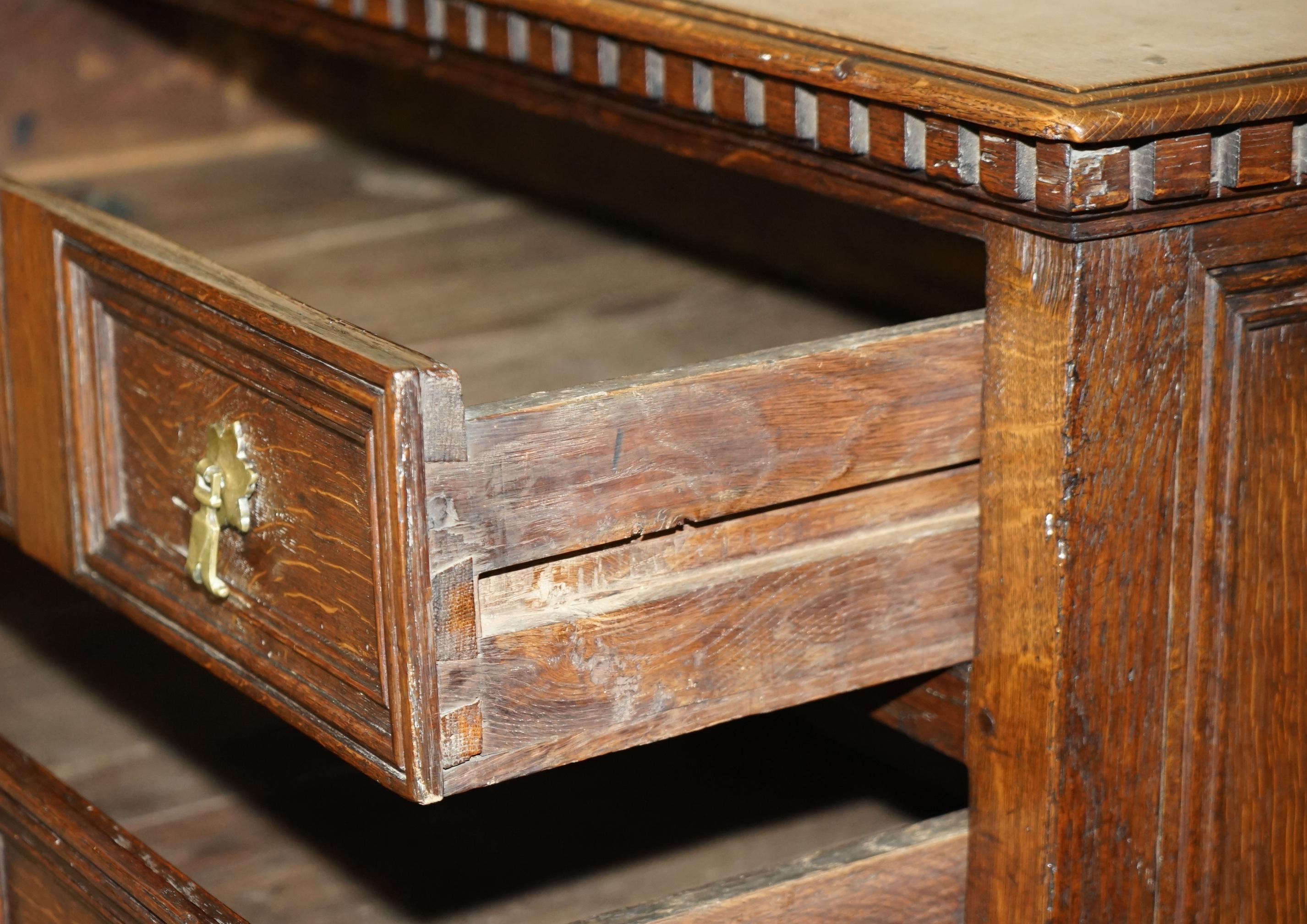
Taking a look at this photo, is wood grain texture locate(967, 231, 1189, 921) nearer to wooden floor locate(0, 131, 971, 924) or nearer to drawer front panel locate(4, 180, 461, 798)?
drawer front panel locate(4, 180, 461, 798)

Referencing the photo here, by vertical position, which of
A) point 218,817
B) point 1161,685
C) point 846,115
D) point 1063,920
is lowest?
point 218,817

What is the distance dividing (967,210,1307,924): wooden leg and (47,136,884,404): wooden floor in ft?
1.26

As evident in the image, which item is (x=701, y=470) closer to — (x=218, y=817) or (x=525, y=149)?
(x=218, y=817)

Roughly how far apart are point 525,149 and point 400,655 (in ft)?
3.32

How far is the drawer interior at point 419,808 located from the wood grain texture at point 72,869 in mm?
164

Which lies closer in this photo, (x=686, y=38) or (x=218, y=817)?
(x=686, y=38)

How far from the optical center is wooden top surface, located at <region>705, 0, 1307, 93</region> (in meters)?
0.72

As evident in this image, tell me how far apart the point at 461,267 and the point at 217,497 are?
66 cm

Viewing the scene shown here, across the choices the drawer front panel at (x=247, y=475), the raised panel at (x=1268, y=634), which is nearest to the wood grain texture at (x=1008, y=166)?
the raised panel at (x=1268, y=634)

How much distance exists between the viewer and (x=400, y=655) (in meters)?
0.68

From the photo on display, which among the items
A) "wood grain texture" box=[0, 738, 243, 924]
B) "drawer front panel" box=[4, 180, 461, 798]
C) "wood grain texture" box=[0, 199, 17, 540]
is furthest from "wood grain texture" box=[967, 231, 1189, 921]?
"wood grain texture" box=[0, 199, 17, 540]

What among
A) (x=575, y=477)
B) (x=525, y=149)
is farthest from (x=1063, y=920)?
(x=525, y=149)

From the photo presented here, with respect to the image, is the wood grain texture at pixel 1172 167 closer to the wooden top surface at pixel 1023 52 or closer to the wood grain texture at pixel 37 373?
the wooden top surface at pixel 1023 52

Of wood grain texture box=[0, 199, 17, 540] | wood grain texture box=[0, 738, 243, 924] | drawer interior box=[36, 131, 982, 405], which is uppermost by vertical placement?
wood grain texture box=[0, 199, 17, 540]
